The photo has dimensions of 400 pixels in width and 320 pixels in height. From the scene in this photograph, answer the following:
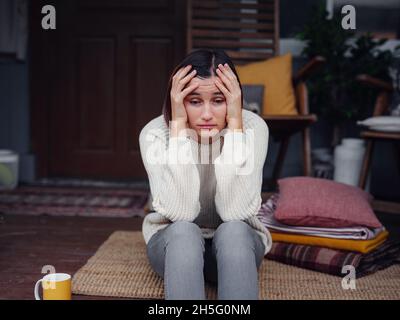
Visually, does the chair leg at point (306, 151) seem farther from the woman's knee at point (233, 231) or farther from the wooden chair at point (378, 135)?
the woman's knee at point (233, 231)

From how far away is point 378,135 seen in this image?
252cm

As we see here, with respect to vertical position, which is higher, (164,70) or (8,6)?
(8,6)

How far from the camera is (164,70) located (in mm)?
3340

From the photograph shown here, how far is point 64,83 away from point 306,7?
4.99ft

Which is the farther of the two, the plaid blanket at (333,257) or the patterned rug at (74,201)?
the patterned rug at (74,201)

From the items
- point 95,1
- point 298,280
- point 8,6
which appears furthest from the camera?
point 95,1

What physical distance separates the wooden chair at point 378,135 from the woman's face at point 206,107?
131 centimetres

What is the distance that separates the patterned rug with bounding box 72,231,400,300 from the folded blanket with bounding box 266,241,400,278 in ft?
0.07

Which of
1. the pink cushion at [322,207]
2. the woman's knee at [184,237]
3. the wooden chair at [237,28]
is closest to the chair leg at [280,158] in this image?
the wooden chair at [237,28]

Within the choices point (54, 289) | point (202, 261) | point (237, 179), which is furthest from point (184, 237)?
point (54, 289)

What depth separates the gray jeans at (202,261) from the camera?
1.19m

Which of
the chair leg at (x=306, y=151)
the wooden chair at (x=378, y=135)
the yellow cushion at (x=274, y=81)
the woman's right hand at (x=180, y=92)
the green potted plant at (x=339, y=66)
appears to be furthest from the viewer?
the green potted plant at (x=339, y=66)

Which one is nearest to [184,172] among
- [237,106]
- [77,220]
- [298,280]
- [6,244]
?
[237,106]

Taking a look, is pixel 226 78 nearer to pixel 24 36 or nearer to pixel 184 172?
pixel 184 172
